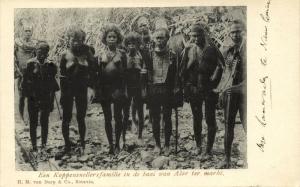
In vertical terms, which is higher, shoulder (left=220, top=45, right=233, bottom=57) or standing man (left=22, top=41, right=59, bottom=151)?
shoulder (left=220, top=45, right=233, bottom=57)

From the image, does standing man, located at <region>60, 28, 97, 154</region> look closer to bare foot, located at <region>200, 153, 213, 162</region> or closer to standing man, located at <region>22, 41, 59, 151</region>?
standing man, located at <region>22, 41, 59, 151</region>

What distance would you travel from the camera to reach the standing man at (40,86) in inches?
56.4

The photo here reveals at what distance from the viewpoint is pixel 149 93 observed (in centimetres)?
144

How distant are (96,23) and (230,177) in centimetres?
68

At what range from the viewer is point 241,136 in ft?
Answer: 4.78

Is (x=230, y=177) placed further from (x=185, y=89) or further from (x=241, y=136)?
(x=185, y=89)

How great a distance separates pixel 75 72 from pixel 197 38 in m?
0.42

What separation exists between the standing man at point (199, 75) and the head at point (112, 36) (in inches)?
8.8

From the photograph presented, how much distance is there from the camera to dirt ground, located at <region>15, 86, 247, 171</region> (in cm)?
144

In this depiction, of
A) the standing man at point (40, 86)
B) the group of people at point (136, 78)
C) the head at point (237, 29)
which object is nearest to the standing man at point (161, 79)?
the group of people at point (136, 78)

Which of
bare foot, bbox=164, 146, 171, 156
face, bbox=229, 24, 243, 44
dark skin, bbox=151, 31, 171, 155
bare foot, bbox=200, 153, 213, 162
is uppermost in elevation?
face, bbox=229, 24, 243, 44

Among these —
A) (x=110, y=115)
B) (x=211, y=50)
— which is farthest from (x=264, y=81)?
(x=110, y=115)

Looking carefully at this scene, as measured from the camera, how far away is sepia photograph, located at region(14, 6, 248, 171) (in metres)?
1.43

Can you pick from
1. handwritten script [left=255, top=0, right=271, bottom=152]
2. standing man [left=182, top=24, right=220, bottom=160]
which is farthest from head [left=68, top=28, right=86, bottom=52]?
handwritten script [left=255, top=0, right=271, bottom=152]
